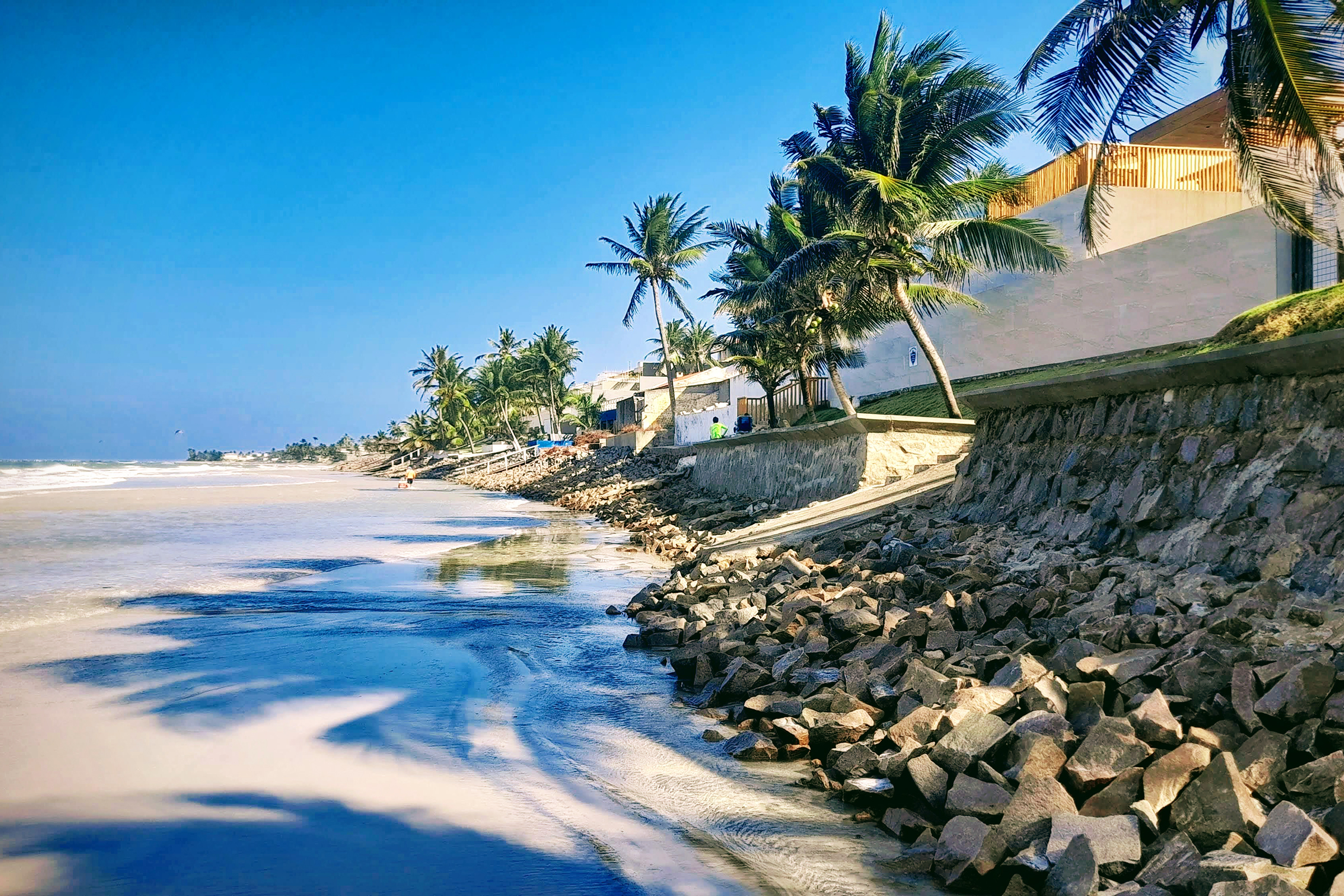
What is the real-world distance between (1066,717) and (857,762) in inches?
42.9

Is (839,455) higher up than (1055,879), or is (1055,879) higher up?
(839,455)

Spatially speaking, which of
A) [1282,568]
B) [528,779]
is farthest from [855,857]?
[1282,568]

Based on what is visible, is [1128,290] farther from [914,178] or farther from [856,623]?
[856,623]

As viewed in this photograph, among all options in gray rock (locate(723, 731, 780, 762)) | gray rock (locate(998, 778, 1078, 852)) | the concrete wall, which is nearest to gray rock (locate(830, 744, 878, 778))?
gray rock (locate(723, 731, 780, 762))

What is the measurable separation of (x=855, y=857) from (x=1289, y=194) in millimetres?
9943

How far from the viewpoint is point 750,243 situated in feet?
86.6

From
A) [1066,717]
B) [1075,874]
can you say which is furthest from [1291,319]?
[1075,874]

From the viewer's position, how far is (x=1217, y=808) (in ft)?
11.3

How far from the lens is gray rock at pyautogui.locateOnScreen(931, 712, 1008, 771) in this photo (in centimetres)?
432

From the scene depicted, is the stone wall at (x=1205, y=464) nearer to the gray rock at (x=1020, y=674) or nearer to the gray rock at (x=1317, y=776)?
the gray rock at (x=1020, y=674)

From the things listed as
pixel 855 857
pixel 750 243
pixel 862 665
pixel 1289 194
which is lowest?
pixel 855 857

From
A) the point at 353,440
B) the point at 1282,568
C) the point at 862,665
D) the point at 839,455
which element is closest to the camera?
the point at 1282,568

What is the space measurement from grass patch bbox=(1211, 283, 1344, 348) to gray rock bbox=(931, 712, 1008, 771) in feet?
17.7

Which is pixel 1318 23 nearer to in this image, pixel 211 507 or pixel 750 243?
pixel 750 243
